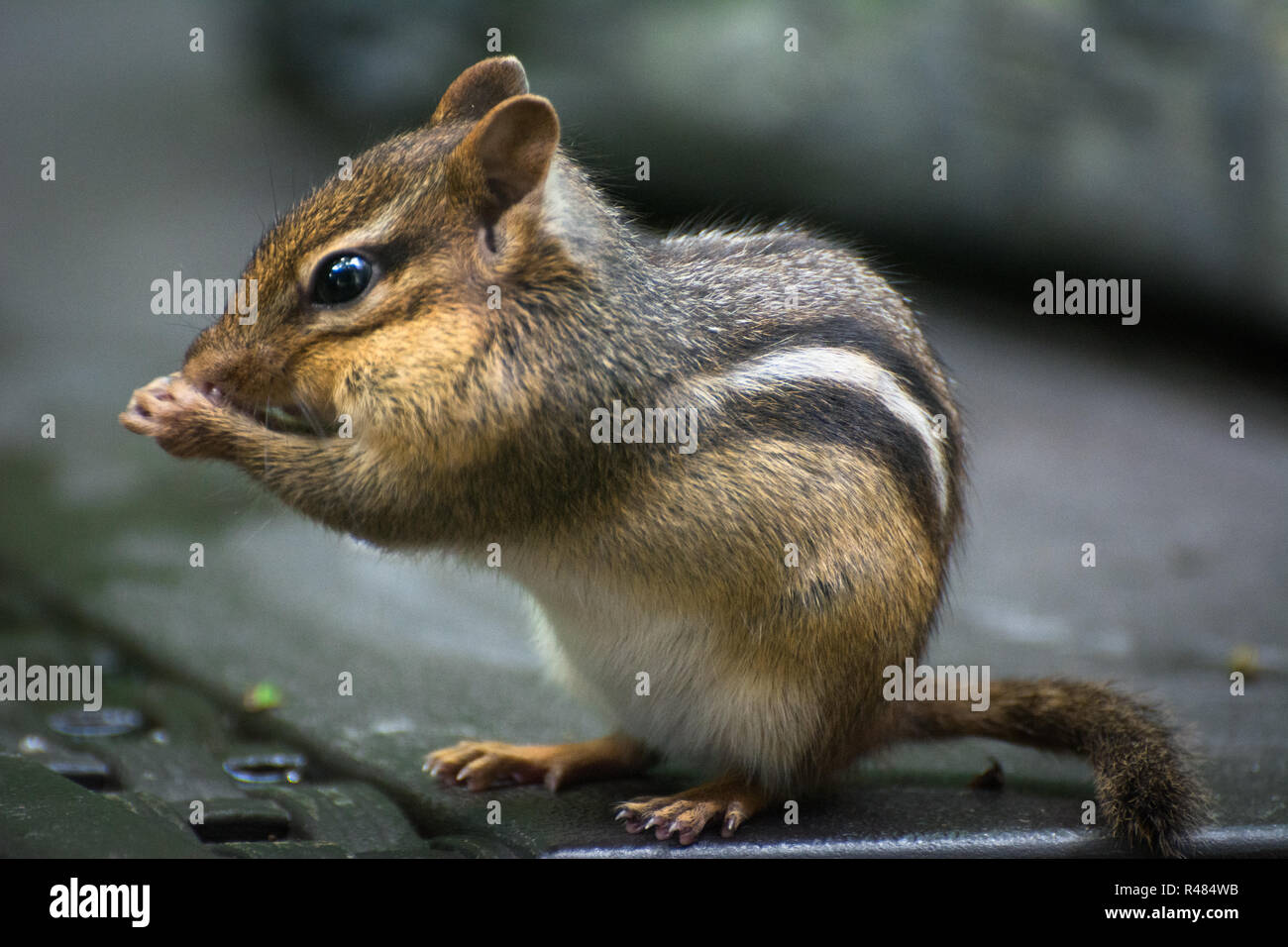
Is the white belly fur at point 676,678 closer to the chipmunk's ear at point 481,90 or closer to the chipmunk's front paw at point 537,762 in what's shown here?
the chipmunk's front paw at point 537,762

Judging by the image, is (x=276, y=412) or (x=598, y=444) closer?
(x=598, y=444)

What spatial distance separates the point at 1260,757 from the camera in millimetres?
4637

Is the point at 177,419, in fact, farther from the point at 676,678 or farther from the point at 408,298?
the point at 676,678

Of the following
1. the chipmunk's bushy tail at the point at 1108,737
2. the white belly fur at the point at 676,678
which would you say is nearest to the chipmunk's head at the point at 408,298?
the white belly fur at the point at 676,678

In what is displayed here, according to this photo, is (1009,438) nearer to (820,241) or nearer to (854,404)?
(820,241)

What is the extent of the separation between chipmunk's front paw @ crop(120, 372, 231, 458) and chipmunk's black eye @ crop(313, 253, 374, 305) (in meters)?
0.45

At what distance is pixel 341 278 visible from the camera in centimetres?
343

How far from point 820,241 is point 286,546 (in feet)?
11.8

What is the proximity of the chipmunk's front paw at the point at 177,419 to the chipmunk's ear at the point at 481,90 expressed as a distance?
1120mm

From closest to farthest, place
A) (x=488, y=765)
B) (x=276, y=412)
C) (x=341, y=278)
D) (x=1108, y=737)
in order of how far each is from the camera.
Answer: (x=341, y=278), (x=276, y=412), (x=1108, y=737), (x=488, y=765)

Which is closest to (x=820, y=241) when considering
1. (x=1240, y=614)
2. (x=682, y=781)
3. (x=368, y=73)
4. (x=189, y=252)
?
(x=682, y=781)

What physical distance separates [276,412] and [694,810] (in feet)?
5.35

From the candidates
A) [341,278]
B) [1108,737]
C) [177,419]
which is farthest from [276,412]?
[1108,737]

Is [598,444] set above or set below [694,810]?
above
